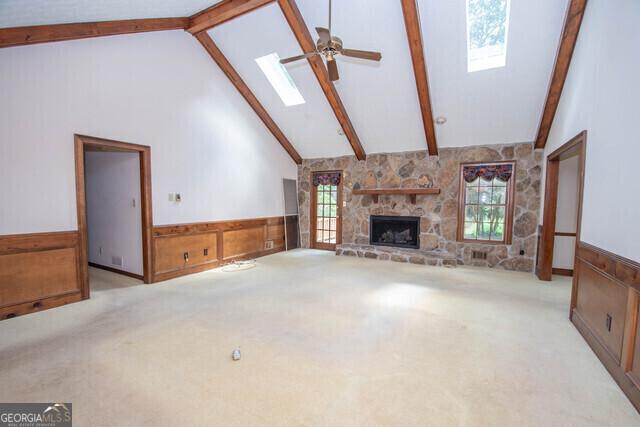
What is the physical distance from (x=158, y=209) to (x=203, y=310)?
199cm

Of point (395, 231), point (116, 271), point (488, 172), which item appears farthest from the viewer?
point (395, 231)

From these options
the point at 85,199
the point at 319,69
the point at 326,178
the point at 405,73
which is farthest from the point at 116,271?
the point at 405,73

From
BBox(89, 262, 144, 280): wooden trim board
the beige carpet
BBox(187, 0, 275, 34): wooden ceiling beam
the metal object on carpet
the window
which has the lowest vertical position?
the metal object on carpet

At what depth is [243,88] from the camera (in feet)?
19.1

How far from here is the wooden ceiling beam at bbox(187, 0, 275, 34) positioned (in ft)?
13.5

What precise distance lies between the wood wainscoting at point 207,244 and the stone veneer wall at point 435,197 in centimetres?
147

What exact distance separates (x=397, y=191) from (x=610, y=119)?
12.6ft

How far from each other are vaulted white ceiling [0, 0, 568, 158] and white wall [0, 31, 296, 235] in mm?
427

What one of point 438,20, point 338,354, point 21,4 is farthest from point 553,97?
point 21,4

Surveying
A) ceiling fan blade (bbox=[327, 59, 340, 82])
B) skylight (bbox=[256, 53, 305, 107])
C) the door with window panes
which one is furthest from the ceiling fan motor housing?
the door with window panes

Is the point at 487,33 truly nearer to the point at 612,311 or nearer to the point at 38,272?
the point at 612,311

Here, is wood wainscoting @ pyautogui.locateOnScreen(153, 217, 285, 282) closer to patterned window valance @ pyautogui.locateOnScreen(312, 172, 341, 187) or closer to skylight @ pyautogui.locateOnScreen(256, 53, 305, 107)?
patterned window valance @ pyautogui.locateOnScreen(312, 172, 341, 187)

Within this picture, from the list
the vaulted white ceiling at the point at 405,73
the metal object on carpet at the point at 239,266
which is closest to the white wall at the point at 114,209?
the metal object on carpet at the point at 239,266

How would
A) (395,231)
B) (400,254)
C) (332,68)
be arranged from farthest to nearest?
(395,231) < (400,254) < (332,68)
